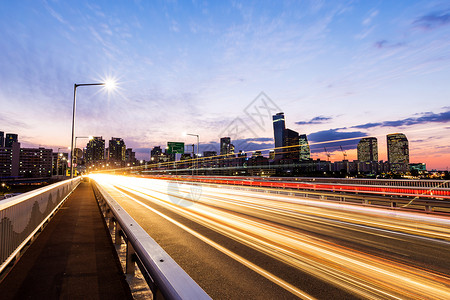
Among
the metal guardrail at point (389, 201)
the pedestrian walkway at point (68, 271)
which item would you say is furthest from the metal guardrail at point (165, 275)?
the metal guardrail at point (389, 201)

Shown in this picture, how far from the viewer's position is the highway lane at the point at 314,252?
460cm

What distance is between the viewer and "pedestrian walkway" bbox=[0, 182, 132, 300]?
12.1 feet

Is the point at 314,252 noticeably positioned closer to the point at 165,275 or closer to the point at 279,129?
the point at 165,275

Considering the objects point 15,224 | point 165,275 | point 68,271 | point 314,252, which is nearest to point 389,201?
point 314,252

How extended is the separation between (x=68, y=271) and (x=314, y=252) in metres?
5.47

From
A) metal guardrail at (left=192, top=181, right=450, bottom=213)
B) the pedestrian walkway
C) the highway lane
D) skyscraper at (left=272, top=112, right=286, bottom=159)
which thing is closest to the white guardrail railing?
the pedestrian walkway

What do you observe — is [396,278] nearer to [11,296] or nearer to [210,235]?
[210,235]

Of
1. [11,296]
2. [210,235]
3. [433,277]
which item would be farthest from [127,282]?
[433,277]

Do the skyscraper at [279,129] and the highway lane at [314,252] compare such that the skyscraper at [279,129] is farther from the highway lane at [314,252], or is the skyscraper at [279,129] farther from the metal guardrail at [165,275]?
the metal guardrail at [165,275]

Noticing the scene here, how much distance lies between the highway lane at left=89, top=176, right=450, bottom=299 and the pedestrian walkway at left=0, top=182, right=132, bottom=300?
62.7 inches

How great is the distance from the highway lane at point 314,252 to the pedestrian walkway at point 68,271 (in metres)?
1.59

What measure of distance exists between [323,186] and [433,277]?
2007cm

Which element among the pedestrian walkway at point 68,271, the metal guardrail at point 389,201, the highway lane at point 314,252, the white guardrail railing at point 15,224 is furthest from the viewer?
the metal guardrail at point 389,201

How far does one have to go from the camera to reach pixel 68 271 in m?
4.44
